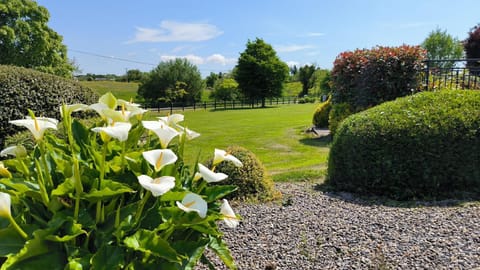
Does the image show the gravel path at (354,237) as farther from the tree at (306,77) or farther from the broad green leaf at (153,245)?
the tree at (306,77)

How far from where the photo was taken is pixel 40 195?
1.51 meters

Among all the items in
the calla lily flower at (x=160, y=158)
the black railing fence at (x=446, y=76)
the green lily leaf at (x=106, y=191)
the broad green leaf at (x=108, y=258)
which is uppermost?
the black railing fence at (x=446, y=76)

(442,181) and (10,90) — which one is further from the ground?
(10,90)

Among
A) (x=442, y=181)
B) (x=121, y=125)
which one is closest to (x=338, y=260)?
(x=121, y=125)

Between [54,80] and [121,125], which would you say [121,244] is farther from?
[54,80]

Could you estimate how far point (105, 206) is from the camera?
5.19ft

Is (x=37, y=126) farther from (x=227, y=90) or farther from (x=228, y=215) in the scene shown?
(x=227, y=90)

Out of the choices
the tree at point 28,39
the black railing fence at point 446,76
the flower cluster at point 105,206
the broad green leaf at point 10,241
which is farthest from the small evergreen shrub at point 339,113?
the tree at point 28,39

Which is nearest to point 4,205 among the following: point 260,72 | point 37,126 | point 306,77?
point 37,126

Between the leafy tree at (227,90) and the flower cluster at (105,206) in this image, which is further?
the leafy tree at (227,90)

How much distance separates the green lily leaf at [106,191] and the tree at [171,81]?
125 feet

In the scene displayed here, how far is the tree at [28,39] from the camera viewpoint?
2134cm

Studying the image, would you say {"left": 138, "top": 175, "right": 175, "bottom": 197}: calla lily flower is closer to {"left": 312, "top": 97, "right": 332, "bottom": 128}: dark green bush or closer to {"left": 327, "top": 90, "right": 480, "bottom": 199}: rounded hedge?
{"left": 327, "top": 90, "right": 480, "bottom": 199}: rounded hedge

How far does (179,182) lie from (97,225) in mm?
384
